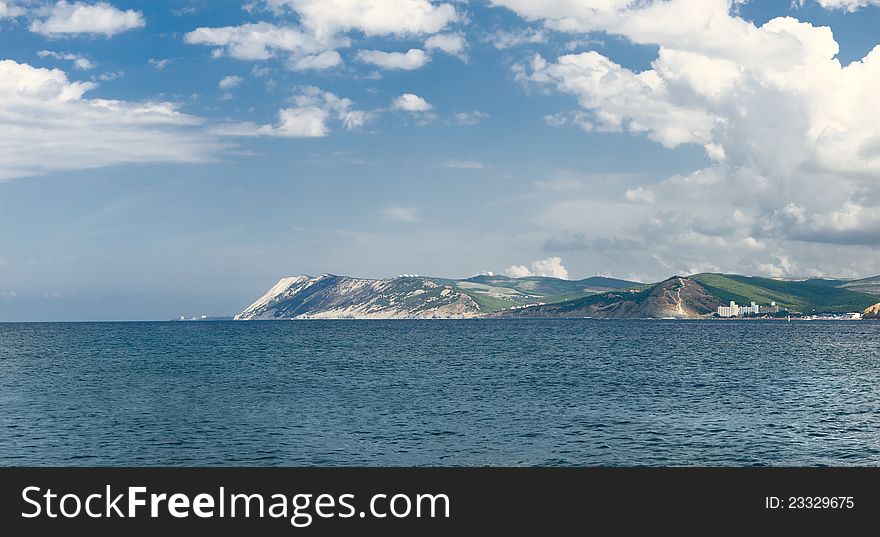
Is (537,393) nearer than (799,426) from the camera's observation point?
No

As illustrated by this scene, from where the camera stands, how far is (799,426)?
252 ft

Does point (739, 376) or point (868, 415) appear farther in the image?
point (739, 376)

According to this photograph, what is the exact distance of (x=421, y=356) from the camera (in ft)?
625
